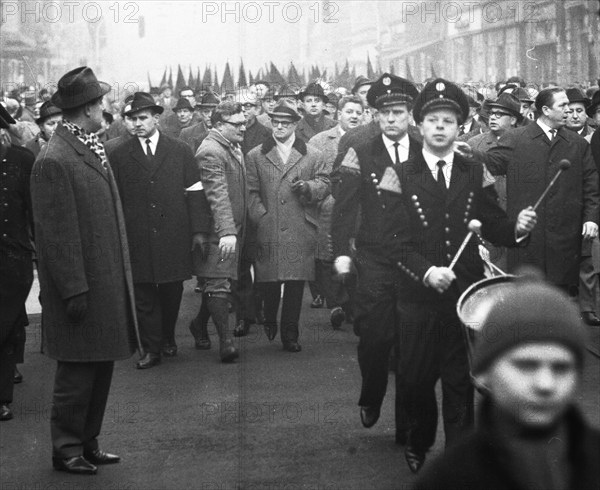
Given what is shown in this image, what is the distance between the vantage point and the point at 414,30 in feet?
110

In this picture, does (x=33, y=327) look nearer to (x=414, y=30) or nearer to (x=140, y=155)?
(x=140, y=155)

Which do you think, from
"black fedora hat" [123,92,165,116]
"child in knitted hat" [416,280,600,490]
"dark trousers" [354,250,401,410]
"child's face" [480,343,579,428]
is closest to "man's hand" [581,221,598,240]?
"black fedora hat" [123,92,165,116]

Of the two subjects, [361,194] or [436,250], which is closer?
[436,250]

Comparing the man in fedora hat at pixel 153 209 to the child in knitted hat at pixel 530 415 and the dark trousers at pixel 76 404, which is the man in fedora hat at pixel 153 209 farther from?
the child in knitted hat at pixel 530 415

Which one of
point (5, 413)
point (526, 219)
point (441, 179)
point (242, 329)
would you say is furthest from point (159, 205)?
point (526, 219)

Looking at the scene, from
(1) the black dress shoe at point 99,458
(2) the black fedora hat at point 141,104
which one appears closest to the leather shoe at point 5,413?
(1) the black dress shoe at point 99,458

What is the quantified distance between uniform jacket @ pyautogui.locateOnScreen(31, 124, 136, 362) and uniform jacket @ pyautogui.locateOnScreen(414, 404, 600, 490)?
4.46 meters

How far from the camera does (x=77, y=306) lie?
7074 millimetres

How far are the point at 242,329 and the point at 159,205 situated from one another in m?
1.79

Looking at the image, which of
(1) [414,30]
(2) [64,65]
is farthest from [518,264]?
(2) [64,65]

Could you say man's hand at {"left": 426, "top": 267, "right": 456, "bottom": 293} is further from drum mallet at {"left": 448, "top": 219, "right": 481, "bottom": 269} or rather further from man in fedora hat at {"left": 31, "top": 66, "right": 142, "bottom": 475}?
man in fedora hat at {"left": 31, "top": 66, "right": 142, "bottom": 475}

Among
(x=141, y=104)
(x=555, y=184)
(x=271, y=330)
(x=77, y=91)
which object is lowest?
(x=271, y=330)

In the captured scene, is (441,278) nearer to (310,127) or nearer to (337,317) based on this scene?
(337,317)

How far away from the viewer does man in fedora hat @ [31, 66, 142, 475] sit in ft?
23.1
